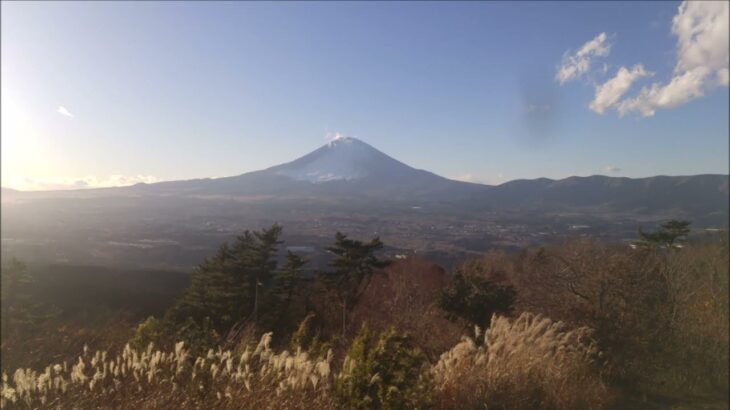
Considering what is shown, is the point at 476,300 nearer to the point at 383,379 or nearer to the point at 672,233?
the point at 383,379

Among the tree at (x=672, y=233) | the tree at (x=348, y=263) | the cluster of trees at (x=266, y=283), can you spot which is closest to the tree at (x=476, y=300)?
the cluster of trees at (x=266, y=283)

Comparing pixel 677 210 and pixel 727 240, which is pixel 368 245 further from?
pixel 677 210

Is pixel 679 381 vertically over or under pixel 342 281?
over

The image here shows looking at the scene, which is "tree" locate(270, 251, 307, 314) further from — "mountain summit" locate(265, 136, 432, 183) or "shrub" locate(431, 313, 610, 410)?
"mountain summit" locate(265, 136, 432, 183)

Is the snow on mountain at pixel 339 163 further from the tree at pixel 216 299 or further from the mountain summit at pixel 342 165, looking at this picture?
the tree at pixel 216 299

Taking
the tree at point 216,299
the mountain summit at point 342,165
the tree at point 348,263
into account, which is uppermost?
the mountain summit at point 342,165

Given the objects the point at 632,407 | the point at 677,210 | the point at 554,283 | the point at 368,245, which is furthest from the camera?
the point at 677,210

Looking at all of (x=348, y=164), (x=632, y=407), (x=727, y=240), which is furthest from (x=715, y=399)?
(x=348, y=164)

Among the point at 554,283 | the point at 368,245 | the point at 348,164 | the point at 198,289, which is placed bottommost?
the point at 198,289
